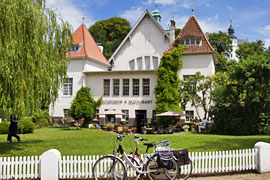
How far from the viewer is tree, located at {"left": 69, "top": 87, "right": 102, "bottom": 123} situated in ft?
90.1

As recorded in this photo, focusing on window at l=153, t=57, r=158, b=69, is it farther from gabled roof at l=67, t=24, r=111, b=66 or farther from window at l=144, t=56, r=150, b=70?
gabled roof at l=67, t=24, r=111, b=66

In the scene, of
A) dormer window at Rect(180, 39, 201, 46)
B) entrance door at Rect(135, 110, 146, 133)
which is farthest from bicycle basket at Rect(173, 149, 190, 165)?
dormer window at Rect(180, 39, 201, 46)

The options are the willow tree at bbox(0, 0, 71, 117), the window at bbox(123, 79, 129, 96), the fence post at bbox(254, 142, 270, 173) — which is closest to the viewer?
the fence post at bbox(254, 142, 270, 173)

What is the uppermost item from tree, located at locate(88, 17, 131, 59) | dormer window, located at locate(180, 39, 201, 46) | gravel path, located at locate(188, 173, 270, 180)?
tree, located at locate(88, 17, 131, 59)

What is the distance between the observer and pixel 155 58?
105ft

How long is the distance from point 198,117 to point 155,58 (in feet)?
29.8

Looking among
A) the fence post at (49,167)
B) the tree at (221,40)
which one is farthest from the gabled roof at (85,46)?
the fence post at (49,167)

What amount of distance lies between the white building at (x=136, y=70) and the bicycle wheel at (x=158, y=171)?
19880mm

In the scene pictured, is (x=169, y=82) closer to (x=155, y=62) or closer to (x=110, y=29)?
(x=155, y=62)

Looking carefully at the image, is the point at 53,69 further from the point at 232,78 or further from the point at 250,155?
the point at 232,78

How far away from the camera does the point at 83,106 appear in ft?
90.5

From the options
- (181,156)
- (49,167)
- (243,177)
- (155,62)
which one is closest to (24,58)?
(49,167)

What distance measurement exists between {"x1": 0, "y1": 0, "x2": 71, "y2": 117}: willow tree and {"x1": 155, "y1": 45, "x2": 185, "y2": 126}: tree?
15.1 meters

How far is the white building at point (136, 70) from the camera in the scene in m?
27.6
